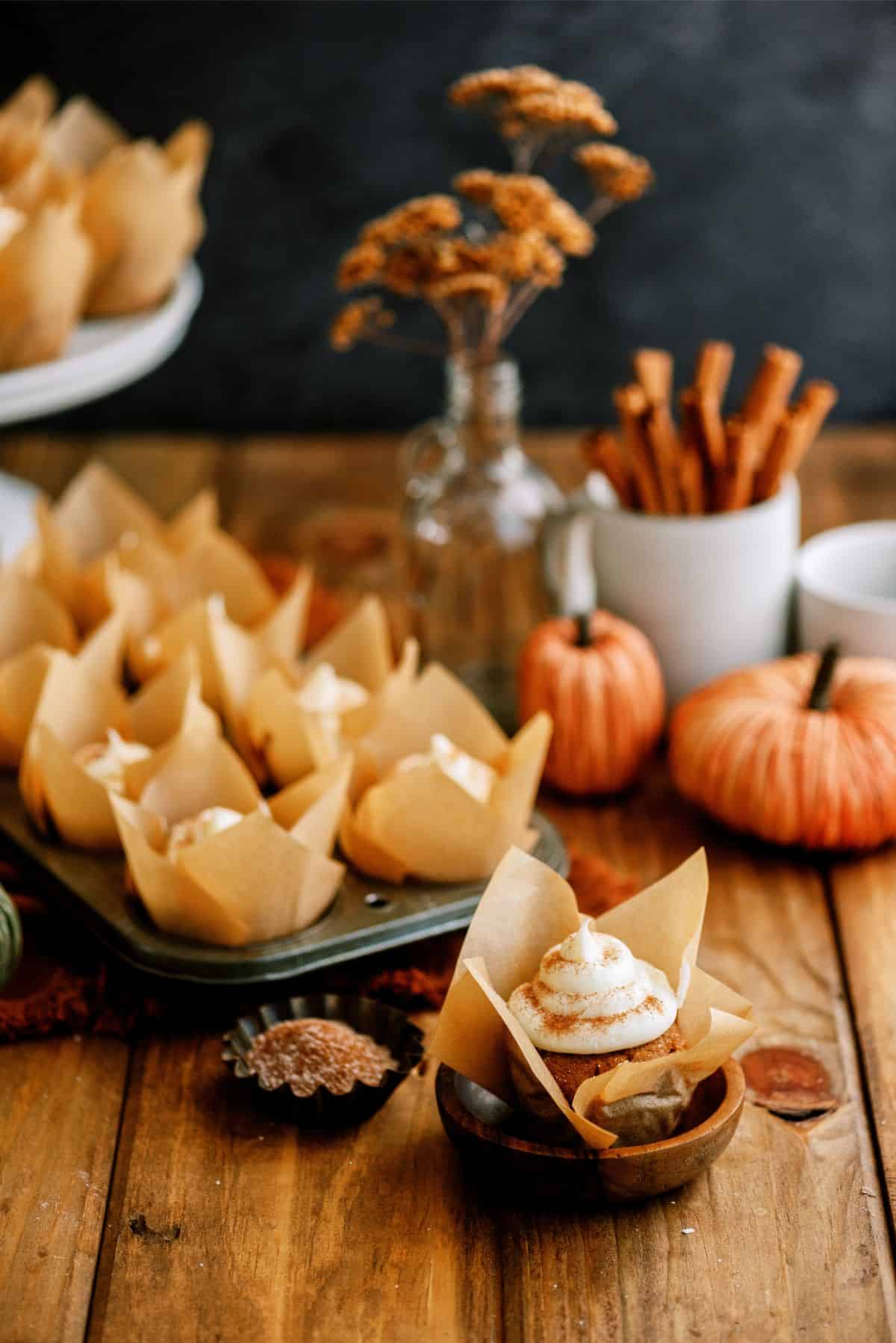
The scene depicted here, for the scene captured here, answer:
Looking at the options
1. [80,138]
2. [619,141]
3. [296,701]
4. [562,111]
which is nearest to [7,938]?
[296,701]

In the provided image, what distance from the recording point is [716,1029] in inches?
31.6

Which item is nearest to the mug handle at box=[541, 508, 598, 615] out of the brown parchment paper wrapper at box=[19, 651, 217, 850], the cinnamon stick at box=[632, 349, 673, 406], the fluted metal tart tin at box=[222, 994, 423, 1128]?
the cinnamon stick at box=[632, 349, 673, 406]

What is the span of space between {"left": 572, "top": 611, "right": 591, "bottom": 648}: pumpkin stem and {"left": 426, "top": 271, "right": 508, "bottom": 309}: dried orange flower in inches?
9.1

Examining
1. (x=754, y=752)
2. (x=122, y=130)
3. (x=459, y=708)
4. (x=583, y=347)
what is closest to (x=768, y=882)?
(x=754, y=752)

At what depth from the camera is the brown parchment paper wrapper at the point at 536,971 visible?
0.79 metres

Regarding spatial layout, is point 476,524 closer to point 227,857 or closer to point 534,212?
point 534,212

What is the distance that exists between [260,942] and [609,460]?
0.49 meters

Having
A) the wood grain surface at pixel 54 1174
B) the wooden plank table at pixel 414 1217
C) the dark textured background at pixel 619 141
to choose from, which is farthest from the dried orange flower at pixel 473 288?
the dark textured background at pixel 619 141

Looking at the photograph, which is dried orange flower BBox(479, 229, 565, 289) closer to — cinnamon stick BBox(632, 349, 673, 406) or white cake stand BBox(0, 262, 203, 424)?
cinnamon stick BBox(632, 349, 673, 406)

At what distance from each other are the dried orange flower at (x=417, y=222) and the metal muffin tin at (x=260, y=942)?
433 millimetres

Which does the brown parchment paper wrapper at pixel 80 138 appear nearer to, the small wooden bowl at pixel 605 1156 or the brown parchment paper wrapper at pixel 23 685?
the brown parchment paper wrapper at pixel 23 685

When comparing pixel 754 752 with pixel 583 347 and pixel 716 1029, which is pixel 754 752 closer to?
pixel 716 1029

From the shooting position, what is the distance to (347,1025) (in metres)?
0.94

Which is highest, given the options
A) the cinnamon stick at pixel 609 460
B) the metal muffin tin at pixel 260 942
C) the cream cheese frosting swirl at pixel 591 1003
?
the cream cheese frosting swirl at pixel 591 1003
